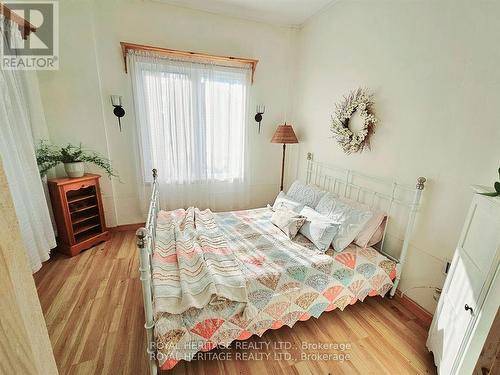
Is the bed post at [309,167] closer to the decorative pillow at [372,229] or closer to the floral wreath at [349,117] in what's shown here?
the floral wreath at [349,117]

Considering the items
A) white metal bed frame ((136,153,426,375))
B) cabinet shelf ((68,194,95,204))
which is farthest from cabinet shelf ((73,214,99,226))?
white metal bed frame ((136,153,426,375))

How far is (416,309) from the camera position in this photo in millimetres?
1921

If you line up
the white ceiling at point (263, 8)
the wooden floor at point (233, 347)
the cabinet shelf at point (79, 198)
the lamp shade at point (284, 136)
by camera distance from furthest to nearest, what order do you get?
the lamp shade at point (284, 136) < the white ceiling at point (263, 8) < the cabinet shelf at point (79, 198) < the wooden floor at point (233, 347)

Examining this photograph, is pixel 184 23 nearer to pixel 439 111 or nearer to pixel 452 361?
pixel 439 111

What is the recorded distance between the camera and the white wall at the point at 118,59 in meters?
2.59

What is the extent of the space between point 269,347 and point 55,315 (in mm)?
1771

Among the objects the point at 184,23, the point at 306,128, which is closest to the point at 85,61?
the point at 184,23

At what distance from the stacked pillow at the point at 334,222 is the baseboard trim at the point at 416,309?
536mm

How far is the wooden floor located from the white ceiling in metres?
3.36

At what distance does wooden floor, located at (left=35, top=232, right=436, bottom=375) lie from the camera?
1.49 m

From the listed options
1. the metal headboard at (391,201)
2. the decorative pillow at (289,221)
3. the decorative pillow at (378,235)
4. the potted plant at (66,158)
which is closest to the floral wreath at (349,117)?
the metal headboard at (391,201)

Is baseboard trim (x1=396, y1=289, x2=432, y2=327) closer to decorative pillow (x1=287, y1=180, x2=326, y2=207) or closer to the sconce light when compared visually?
decorative pillow (x1=287, y1=180, x2=326, y2=207)

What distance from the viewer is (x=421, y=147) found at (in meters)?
1.85

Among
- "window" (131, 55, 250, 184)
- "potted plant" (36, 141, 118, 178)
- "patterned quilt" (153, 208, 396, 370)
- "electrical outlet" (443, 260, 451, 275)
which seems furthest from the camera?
"window" (131, 55, 250, 184)
